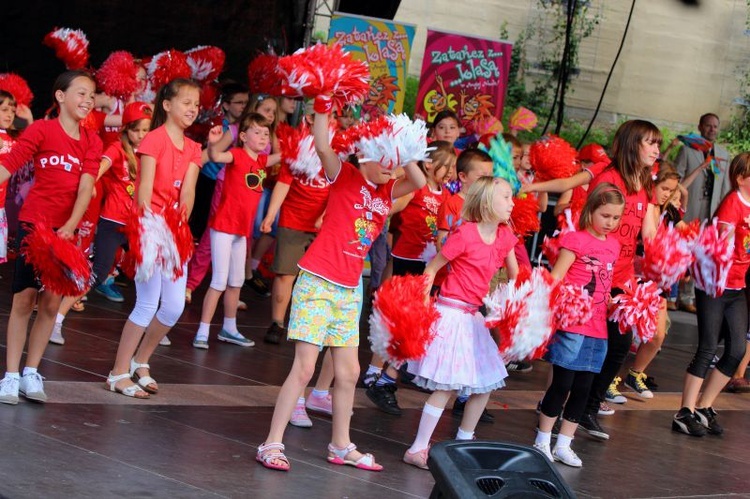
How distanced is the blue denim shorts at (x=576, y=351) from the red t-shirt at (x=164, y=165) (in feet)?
7.60

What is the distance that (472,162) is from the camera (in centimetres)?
708

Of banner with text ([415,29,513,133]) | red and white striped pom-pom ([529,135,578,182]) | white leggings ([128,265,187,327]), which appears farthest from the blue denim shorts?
banner with text ([415,29,513,133])

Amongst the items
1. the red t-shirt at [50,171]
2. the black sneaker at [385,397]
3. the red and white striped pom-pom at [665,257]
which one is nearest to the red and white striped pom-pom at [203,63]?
the black sneaker at [385,397]

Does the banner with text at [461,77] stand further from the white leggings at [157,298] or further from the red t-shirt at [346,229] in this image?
the red t-shirt at [346,229]

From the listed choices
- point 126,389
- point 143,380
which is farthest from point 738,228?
point 126,389

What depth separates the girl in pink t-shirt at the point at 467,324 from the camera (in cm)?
573

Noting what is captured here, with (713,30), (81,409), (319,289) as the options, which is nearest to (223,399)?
(81,409)

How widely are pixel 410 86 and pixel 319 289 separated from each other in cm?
2002

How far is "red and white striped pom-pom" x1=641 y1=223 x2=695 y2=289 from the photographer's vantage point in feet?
22.3

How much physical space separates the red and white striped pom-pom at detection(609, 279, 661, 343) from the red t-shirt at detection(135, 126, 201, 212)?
8.63 ft

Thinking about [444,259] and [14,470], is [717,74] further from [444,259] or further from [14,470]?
[14,470]

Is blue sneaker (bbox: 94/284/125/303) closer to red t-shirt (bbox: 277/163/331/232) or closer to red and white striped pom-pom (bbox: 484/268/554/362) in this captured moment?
red t-shirt (bbox: 277/163/331/232)

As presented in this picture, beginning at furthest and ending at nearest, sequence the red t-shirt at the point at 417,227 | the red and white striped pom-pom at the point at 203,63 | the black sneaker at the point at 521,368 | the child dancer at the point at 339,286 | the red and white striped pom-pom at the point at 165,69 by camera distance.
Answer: the red and white striped pom-pom at the point at 203,63
the red and white striped pom-pom at the point at 165,69
the black sneaker at the point at 521,368
the red t-shirt at the point at 417,227
the child dancer at the point at 339,286

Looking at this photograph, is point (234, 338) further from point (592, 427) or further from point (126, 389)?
point (592, 427)
